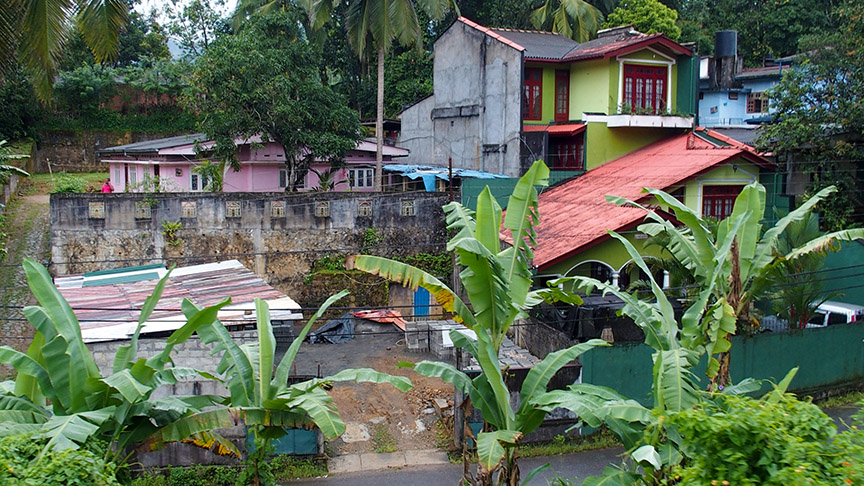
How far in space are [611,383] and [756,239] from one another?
188 inches

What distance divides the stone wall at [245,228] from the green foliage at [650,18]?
16442 mm

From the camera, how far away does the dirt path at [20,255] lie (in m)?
17.9

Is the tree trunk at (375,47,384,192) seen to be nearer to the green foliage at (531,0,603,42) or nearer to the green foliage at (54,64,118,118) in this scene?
the green foliage at (531,0,603,42)

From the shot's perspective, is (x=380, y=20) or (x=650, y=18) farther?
(x=650, y=18)

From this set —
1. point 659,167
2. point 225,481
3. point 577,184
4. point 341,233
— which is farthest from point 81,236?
point 659,167

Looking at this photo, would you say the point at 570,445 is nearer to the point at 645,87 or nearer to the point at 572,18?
the point at 645,87

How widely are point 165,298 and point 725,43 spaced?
2742cm

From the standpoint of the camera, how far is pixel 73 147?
36969 mm

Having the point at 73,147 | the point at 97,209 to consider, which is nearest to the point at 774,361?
the point at 97,209

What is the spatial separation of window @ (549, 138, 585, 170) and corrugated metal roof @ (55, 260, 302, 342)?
1168cm

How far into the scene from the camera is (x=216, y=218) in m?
21.7

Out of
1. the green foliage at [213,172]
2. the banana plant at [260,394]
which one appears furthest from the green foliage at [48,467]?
the green foliage at [213,172]

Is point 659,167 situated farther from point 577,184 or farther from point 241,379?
point 241,379

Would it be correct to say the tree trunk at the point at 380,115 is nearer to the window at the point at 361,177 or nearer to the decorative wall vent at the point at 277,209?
the window at the point at 361,177
